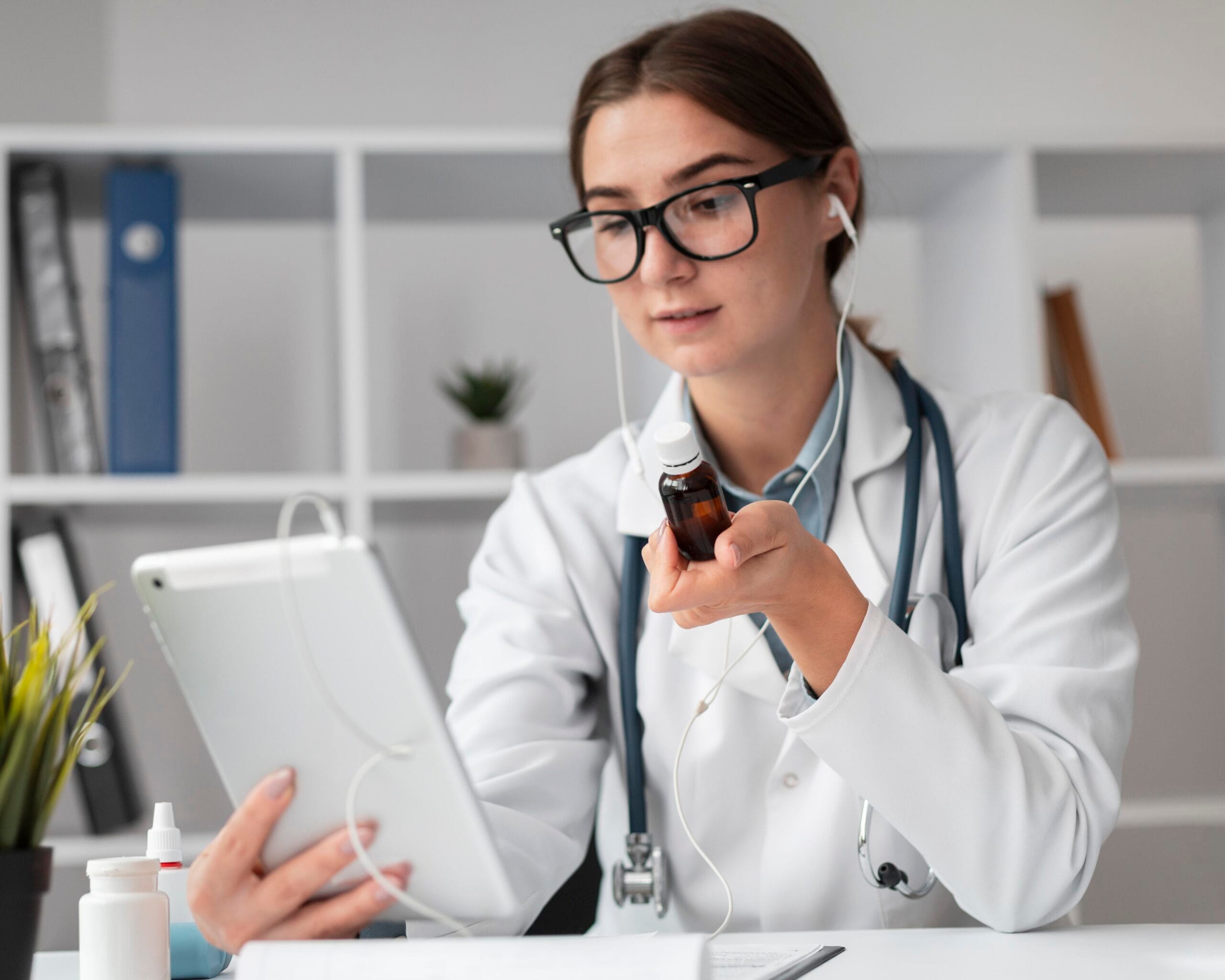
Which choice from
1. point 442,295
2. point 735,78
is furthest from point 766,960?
point 442,295

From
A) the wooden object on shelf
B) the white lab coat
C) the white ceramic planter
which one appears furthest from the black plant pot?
the wooden object on shelf

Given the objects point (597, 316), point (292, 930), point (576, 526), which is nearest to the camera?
point (292, 930)

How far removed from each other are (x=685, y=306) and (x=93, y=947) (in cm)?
72

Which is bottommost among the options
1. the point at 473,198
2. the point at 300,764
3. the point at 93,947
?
the point at 93,947

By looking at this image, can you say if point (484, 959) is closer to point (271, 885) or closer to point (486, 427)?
point (271, 885)

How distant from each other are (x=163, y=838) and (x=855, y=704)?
48 cm

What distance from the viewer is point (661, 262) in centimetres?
112

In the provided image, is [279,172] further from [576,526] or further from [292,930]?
[292,930]

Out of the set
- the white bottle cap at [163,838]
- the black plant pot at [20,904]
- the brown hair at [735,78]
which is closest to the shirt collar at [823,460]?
the brown hair at [735,78]

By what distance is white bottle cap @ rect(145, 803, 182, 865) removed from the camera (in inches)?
32.6

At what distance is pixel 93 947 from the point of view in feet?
2.30

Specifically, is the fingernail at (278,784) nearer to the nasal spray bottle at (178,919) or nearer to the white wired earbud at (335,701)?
the white wired earbud at (335,701)

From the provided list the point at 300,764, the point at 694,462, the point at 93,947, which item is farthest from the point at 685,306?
the point at 93,947

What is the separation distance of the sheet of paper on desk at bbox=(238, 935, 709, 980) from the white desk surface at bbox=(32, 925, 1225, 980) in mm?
144
